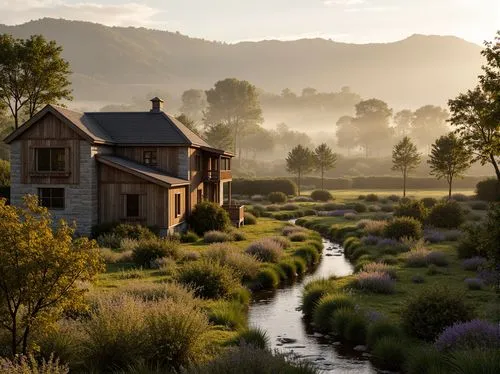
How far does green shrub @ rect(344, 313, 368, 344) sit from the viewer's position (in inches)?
589

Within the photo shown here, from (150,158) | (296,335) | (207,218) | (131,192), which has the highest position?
(150,158)

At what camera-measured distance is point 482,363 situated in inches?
400

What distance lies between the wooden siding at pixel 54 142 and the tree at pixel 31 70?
49.0 feet

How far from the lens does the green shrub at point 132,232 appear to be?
1170 inches

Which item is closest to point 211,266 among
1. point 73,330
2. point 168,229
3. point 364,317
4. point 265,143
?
point 364,317

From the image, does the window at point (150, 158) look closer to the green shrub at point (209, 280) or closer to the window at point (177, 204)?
the window at point (177, 204)

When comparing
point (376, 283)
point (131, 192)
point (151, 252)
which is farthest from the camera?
point (131, 192)

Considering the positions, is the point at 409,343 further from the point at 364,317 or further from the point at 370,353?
the point at 364,317

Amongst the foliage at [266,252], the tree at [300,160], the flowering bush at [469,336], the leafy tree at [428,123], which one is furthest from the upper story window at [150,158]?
the leafy tree at [428,123]

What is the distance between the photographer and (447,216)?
35594 mm

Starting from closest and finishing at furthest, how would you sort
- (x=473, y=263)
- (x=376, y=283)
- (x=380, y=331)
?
(x=380, y=331)
(x=376, y=283)
(x=473, y=263)

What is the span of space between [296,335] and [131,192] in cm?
1870

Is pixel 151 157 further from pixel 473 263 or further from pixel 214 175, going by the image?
pixel 473 263

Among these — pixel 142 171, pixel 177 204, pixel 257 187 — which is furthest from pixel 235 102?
pixel 142 171
